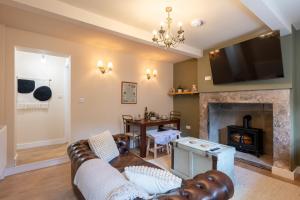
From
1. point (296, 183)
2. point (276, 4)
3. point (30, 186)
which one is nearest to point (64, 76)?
point (30, 186)

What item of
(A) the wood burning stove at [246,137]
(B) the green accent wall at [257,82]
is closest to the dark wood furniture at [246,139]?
(A) the wood burning stove at [246,137]

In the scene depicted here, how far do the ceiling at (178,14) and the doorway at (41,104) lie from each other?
1.99 meters

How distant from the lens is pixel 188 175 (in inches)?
105

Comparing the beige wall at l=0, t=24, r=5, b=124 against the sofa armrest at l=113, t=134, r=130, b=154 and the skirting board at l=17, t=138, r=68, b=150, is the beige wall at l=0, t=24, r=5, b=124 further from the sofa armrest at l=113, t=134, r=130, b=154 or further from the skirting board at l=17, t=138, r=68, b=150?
the sofa armrest at l=113, t=134, r=130, b=154

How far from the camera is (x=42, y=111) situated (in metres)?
4.62

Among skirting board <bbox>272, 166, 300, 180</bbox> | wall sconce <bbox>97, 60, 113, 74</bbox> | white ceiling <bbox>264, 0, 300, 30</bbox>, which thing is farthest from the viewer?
wall sconce <bbox>97, 60, 113, 74</bbox>

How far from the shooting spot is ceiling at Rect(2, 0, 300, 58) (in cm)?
214

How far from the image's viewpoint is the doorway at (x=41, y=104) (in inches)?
168

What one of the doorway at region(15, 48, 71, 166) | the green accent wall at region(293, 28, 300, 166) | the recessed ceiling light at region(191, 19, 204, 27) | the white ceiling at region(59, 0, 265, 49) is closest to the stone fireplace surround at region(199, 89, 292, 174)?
the green accent wall at region(293, 28, 300, 166)

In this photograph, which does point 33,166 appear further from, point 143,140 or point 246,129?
point 246,129

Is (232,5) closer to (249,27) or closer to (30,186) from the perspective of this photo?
(249,27)

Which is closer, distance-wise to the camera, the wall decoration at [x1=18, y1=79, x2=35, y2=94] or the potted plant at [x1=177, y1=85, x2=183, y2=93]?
the wall decoration at [x1=18, y1=79, x2=35, y2=94]

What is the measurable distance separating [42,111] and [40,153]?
4.30ft

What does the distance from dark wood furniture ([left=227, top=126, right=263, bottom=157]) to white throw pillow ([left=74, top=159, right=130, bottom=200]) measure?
3562 millimetres
